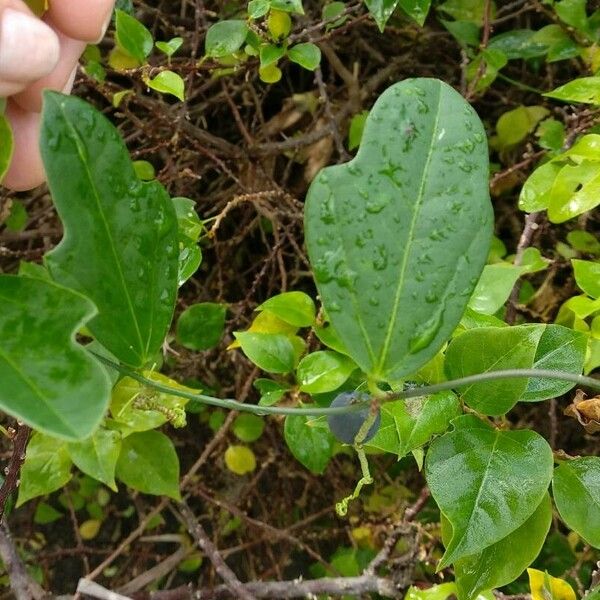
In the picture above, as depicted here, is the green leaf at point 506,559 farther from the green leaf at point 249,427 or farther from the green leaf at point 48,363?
the green leaf at point 249,427

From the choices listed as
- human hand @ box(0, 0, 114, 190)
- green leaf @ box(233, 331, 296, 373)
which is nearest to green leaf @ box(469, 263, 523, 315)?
green leaf @ box(233, 331, 296, 373)

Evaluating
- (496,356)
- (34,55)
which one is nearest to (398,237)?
(496,356)

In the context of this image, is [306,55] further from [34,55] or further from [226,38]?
[34,55]

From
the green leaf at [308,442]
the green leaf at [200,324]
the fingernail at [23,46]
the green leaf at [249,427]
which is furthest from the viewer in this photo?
the green leaf at [249,427]

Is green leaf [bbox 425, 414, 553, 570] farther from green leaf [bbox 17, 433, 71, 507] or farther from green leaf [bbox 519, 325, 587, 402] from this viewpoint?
green leaf [bbox 17, 433, 71, 507]

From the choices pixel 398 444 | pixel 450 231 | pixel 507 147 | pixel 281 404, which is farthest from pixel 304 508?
pixel 450 231

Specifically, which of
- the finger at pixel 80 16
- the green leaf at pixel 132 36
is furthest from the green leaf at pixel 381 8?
the finger at pixel 80 16

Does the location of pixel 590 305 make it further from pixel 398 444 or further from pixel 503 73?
pixel 503 73
